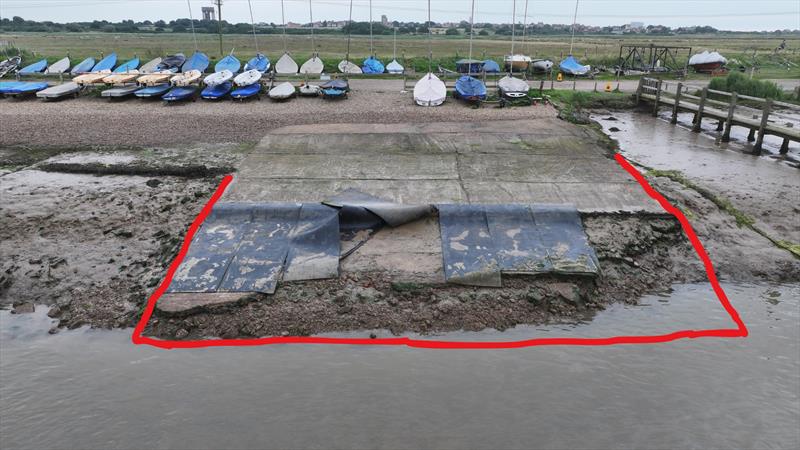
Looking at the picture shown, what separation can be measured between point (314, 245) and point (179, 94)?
18557 mm

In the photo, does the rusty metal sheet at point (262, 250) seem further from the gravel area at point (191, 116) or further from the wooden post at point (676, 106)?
the wooden post at point (676, 106)

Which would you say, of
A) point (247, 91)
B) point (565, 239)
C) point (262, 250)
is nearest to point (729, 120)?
point (565, 239)

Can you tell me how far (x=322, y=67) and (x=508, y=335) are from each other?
30787 mm

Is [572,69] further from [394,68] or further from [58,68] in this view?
[58,68]

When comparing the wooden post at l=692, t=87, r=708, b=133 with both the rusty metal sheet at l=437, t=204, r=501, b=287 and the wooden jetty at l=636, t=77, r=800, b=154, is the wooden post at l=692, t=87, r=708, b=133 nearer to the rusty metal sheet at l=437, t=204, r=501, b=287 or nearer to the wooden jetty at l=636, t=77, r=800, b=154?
the wooden jetty at l=636, t=77, r=800, b=154

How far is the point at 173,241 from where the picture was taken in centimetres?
1020

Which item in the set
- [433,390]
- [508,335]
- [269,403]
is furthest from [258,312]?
[508,335]

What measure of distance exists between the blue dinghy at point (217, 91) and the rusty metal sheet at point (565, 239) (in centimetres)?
1963

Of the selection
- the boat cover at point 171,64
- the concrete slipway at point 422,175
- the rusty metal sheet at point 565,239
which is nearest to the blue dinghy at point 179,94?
the boat cover at point 171,64

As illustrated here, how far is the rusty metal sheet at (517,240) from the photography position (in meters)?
9.07

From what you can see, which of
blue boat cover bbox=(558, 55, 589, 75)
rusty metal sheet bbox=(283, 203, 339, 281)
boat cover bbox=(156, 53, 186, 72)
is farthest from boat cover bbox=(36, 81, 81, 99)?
blue boat cover bbox=(558, 55, 589, 75)

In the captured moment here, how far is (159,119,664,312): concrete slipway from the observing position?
9711 millimetres

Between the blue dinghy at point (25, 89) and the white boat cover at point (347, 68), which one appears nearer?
the blue dinghy at point (25, 89)

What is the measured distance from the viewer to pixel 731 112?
18656 millimetres
